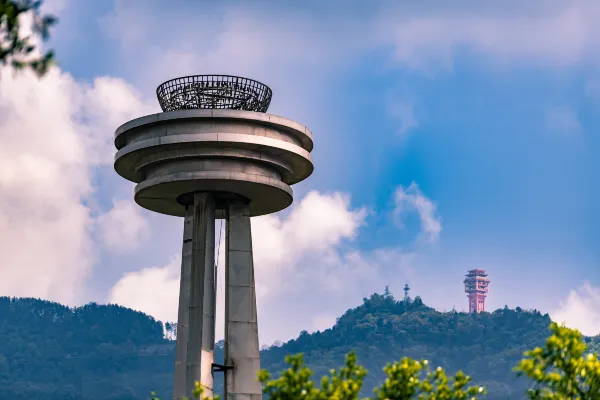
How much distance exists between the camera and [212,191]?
56.8m

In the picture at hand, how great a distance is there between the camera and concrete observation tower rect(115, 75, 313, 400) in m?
54.6

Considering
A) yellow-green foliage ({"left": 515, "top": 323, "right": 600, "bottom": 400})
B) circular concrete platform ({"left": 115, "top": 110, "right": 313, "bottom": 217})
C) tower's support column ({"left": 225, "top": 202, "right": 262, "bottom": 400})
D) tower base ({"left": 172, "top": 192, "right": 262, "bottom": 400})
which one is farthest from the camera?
tower's support column ({"left": 225, "top": 202, "right": 262, "bottom": 400})

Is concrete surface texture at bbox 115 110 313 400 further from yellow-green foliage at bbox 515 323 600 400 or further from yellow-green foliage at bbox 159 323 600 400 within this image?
yellow-green foliage at bbox 515 323 600 400

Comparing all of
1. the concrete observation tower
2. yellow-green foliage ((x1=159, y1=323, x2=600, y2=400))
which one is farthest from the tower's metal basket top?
→ yellow-green foliage ((x1=159, y1=323, x2=600, y2=400))

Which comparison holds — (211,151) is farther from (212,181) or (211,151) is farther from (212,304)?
(212,304)

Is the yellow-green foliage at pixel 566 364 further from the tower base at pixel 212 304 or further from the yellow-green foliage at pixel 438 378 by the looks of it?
the tower base at pixel 212 304

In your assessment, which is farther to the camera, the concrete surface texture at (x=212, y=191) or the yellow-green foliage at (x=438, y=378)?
A: the concrete surface texture at (x=212, y=191)

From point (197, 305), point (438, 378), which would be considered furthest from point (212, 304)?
point (438, 378)

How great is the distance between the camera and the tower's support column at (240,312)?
55.5 metres

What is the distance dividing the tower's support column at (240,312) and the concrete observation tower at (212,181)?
0.05 m

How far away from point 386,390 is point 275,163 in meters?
23.5

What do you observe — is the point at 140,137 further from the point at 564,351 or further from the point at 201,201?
the point at 564,351

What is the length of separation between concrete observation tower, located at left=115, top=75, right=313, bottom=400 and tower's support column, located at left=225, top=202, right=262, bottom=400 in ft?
0.16

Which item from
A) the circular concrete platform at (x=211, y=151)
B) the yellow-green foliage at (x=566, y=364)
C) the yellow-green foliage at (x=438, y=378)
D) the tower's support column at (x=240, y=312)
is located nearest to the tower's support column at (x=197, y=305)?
the tower's support column at (x=240, y=312)
